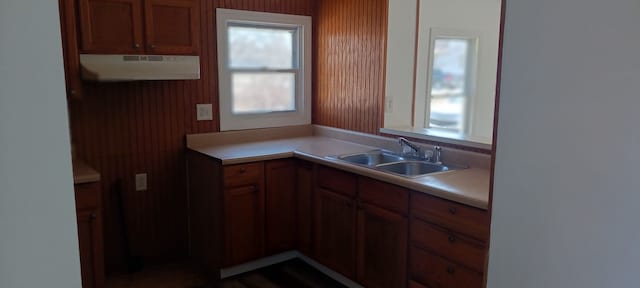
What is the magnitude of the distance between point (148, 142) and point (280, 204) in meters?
1.03

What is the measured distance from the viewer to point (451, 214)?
2.29 meters

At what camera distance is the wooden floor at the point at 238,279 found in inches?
124

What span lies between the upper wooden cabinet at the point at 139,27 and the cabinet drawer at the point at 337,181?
117 centimetres

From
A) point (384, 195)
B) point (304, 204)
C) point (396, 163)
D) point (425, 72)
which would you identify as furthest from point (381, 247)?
point (425, 72)

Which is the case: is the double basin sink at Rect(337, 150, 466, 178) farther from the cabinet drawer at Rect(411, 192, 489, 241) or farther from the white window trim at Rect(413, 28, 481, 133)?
the white window trim at Rect(413, 28, 481, 133)

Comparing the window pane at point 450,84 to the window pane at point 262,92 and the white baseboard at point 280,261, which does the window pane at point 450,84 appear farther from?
the white baseboard at point 280,261

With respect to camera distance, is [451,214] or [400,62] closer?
[451,214]

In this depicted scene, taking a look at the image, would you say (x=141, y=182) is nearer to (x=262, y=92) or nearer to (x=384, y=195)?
(x=262, y=92)

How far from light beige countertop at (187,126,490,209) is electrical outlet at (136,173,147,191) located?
38 centimetres

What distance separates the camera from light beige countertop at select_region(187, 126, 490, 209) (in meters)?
2.26

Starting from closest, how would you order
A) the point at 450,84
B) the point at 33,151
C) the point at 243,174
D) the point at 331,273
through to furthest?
the point at 33,151 → the point at 243,174 → the point at 331,273 → the point at 450,84

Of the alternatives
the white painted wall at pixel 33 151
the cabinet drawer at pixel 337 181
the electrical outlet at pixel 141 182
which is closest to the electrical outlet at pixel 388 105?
the cabinet drawer at pixel 337 181

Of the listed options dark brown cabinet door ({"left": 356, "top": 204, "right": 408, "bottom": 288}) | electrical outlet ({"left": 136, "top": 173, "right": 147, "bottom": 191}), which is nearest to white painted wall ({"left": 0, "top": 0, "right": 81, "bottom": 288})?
dark brown cabinet door ({"left": 356, "top": 204, "right": 408, "bottom": 288})

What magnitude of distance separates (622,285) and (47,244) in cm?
85
